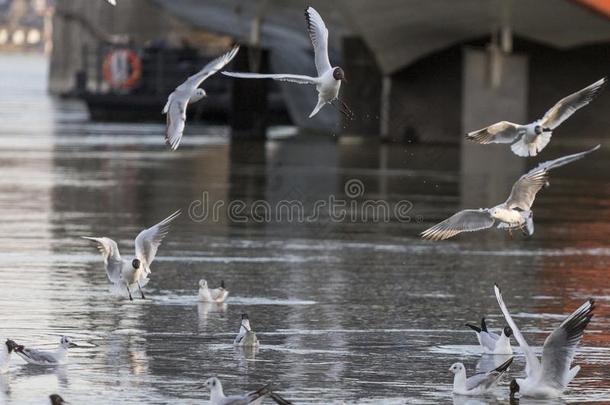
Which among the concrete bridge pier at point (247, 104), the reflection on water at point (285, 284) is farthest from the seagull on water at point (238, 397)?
the concrete bridge pier at point (247, 104)

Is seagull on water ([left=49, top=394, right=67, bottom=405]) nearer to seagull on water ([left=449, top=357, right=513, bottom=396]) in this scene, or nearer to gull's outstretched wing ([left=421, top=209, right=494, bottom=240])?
seagull on water ([left=449, top=357, right=513, bottom=396])

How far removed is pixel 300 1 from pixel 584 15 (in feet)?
30.2

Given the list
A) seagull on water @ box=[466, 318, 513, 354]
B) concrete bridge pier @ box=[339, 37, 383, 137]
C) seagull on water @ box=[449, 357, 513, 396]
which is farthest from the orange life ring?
seagull on water @ box=[449, 357, 513, 396]

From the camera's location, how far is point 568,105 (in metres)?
16.4

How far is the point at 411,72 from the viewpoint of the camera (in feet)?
156

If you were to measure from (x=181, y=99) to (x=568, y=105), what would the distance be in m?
3.29

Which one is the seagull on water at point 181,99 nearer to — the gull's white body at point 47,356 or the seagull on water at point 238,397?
the gull's white body at point 47,356

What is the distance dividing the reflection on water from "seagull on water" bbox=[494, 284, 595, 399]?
1.17 feet

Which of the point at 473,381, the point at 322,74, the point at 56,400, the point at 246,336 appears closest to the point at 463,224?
the point at 322,74

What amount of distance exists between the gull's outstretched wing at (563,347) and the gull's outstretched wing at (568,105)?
335 centimetres

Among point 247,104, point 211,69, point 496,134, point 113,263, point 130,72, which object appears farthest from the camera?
point 130,72

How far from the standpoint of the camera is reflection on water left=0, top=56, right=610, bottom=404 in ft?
45.6

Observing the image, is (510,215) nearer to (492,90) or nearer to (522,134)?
(522,134)

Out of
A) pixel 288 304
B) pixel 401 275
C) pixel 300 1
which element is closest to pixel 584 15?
pixel 300 1
